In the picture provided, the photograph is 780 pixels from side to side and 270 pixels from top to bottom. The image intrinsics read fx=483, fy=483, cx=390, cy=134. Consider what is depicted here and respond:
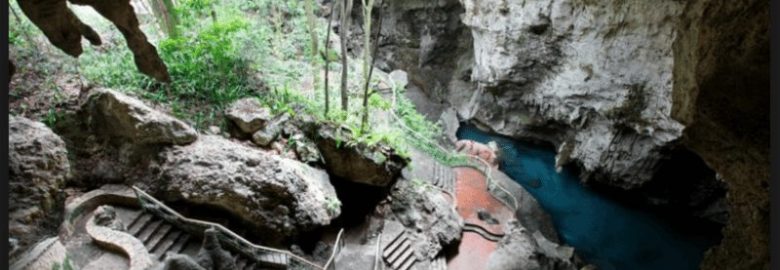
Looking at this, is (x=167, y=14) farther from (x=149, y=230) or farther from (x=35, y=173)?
(x=35, y=173)

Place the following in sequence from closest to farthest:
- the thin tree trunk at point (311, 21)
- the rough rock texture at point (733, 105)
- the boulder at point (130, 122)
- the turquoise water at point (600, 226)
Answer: the rough rock texture at point (733, 105)
the boulder at point (130, 122)
the thin tree trunk at point (311, 21)
the turquoise water at point (600, 226)

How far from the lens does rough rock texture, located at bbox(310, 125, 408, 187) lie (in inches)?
522

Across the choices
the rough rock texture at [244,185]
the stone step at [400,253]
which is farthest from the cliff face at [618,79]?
the rough rock texture at [244,185]

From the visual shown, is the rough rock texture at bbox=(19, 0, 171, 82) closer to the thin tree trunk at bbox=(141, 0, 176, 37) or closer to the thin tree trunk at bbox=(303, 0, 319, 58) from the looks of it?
the thin tree trunk at bbox=(141, 0, 176, 37)

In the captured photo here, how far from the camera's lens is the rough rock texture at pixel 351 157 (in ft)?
43.5

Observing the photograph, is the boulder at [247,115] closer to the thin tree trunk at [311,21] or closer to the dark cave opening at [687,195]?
the thin tree trunk at [311,21]

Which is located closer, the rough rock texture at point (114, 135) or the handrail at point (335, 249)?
the rough rock texture at point (114, 135)

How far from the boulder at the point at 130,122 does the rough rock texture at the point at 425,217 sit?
694 cm

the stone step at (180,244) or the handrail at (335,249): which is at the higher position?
the stone step at (180,244)

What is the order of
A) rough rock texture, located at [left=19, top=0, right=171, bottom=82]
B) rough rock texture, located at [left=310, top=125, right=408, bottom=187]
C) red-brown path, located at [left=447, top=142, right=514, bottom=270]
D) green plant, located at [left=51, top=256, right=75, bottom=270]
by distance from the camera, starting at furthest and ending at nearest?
red-brown path, located at [left=447, top=142, right=514, bottom=270], rough rock texture, located at [left=310, top=125, right=408, bottom=187], green plant, located at [left=51, top=256, right=75, bottom=270], rough rock texture, located at [left=19, top=0, right=171, bottom=82]

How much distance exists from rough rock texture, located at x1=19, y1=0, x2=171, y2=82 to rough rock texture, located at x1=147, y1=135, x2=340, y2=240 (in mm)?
4067

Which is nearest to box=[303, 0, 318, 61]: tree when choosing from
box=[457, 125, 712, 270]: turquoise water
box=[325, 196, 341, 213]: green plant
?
box=[325, 196, 341, 213]: green plant

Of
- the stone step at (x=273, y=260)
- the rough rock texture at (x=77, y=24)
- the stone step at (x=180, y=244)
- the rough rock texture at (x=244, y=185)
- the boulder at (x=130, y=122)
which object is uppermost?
the rough rock texture at (x=77, y=24)

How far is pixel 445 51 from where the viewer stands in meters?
28.2
